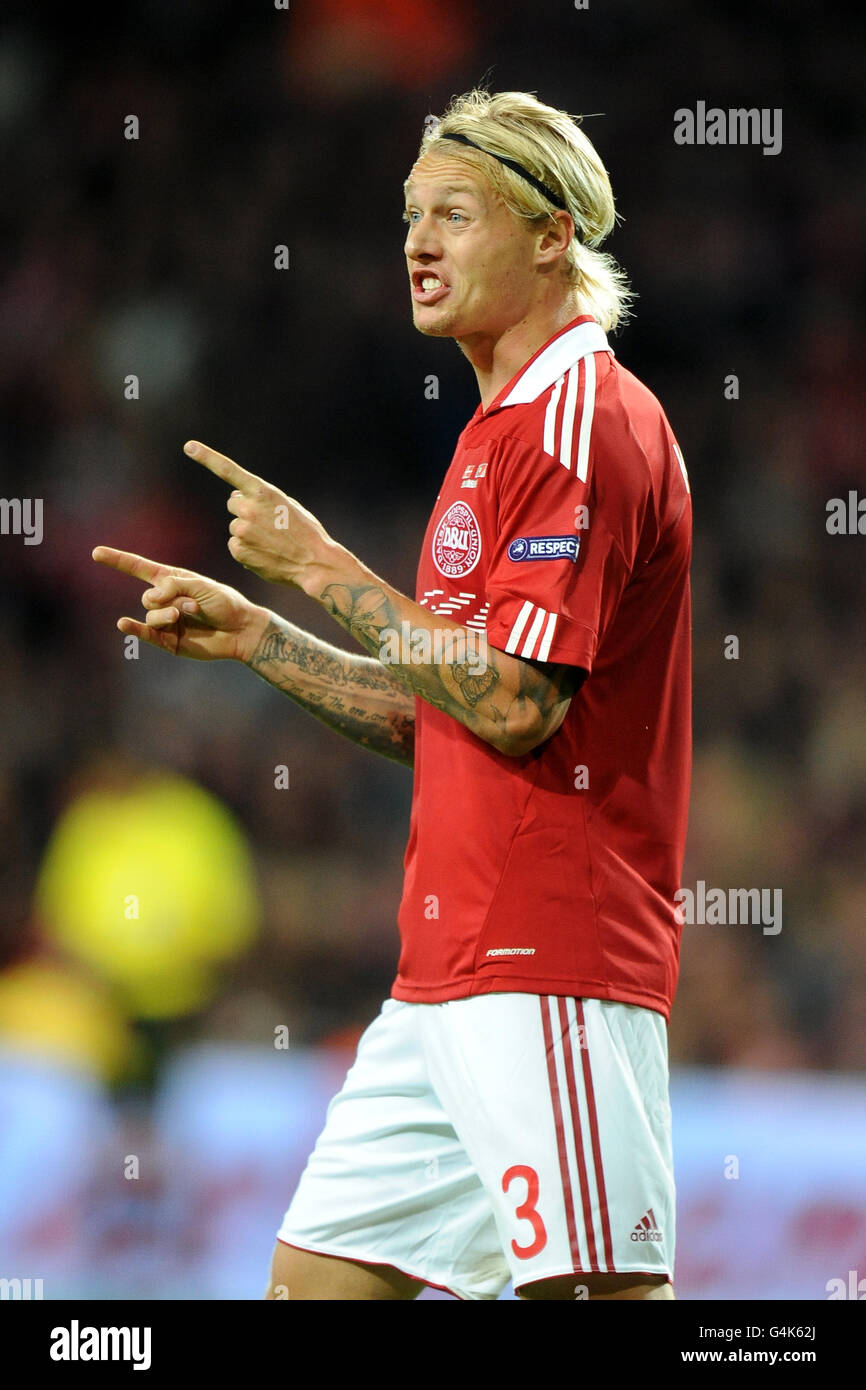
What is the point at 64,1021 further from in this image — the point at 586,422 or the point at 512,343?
the point at 586,422

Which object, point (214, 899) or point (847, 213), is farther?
point (847, 213)

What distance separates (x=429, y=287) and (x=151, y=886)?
4.00m

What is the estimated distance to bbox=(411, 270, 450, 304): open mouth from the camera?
Result: 270cm

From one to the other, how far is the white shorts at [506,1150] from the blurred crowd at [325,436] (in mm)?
2885

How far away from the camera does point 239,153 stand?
8.14 m

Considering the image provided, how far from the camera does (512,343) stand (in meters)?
2.70

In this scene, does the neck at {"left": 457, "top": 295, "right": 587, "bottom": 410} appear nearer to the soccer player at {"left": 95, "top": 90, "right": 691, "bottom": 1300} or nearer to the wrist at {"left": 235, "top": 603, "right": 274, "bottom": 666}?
the soccer player at {"left": 95, "top": 90, "right": 691, "bottom": 1300}

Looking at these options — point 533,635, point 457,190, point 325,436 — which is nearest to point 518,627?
point 533,635

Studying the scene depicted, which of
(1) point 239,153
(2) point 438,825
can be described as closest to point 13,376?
(1) point 239,153

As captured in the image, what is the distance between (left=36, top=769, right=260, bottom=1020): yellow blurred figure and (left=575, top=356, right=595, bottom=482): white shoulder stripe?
3587 mm

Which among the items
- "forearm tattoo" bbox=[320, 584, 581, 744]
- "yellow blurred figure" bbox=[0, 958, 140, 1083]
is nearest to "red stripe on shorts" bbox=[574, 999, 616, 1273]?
"forearm tattoo" bbox=[320, 584, 581, 744]

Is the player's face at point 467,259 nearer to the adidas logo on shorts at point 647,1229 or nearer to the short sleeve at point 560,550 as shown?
the short sleeve at point 560,550

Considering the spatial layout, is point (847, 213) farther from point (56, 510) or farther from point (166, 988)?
point (166, 988)

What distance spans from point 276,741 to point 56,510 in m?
1.44
